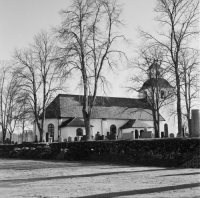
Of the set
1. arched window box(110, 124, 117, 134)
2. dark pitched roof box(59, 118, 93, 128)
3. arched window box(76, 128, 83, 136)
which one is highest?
dark pitched roof box(59, 118, 93, 128)

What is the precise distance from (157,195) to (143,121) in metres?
42.0

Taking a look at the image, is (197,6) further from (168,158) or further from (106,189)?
(106,189)

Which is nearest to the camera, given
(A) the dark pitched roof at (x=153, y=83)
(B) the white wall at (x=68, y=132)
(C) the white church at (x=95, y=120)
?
(A) the dark pitched roof at (x=153, y=83)

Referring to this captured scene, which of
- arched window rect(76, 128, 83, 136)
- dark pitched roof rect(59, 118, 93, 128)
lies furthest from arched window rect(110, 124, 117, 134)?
arched window rect(76, 128, 83, 136)

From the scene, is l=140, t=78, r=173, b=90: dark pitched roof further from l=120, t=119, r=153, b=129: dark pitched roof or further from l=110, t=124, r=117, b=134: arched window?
l=110, t=124, r=117, b=134: arched window

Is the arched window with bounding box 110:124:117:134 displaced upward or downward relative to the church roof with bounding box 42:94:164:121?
downward

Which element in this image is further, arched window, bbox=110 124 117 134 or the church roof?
arched window, bbox=110 124 117 134

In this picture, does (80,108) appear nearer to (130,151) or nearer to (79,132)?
(79,132)

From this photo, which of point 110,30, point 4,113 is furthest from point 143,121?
point 110,30

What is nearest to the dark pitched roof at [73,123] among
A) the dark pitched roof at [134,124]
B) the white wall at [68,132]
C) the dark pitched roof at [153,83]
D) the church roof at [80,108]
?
the white wall at [68,132]

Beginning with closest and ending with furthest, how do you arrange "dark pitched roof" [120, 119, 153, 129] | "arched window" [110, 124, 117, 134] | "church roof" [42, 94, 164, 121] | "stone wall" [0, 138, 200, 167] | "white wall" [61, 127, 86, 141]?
"stone wall" [0, 138, 200, 167], "white wall" [61, 127, 86, 141], "church roof" [42, 94, 164, 121], "dark pitched roof" [120, 119, 153, 129], "arched window" [110, 124, 117, 134]

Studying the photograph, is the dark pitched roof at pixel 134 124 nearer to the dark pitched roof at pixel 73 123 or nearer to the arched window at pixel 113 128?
the arched window at pixel 113 128

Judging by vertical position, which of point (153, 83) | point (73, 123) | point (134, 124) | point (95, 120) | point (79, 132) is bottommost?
point (79, 132)

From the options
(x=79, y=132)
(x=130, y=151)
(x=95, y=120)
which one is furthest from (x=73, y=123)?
(x=130, y=151)
